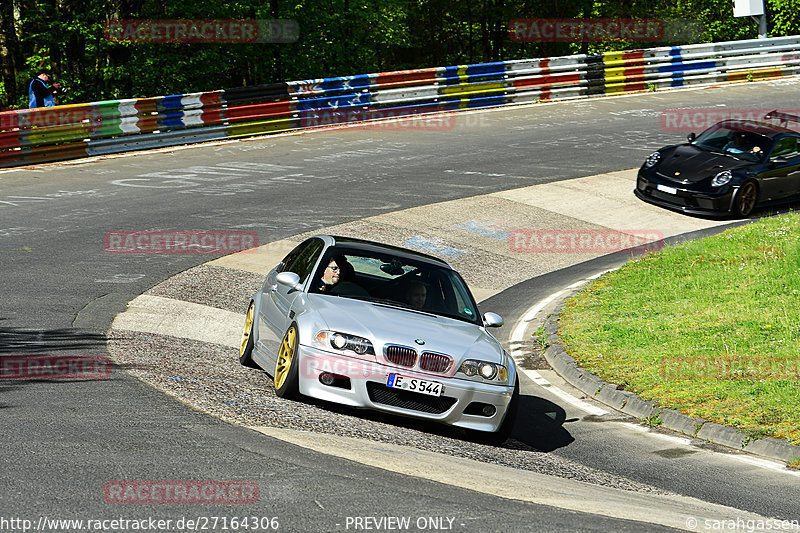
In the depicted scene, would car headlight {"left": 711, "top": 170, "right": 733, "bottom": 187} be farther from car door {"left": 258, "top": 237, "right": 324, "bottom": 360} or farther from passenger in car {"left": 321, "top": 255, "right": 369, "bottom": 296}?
passenger in car {"left": 321, "top": 255, "right": 369, "bottom": 296}

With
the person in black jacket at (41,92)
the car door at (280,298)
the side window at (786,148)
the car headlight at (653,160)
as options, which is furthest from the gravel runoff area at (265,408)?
the person in black jacket at (41,92)

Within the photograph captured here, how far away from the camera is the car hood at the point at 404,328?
8242mm

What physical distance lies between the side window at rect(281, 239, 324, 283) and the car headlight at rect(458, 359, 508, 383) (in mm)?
2002

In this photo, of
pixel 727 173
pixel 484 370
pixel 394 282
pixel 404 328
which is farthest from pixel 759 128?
pixel 404 328

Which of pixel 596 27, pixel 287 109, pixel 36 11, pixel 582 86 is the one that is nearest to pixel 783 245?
pixel 287 109

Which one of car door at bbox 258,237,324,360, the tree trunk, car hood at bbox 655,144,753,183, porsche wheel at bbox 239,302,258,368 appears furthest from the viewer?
the tree trunk

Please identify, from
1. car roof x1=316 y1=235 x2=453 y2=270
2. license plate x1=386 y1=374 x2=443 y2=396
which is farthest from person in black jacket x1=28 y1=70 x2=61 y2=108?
license plate x1=386 y1=374 x2=443 y2=396

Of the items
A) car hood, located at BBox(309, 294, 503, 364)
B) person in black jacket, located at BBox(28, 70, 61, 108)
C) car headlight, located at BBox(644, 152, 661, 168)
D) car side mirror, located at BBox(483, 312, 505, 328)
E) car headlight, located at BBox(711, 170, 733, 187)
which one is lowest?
car headlight, located at BBox(711, 170, 733, 187)

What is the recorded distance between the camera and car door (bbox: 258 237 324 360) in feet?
30.0

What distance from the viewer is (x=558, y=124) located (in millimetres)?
27406

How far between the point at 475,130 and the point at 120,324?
16.8m

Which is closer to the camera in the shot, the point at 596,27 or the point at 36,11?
the point at 36,11

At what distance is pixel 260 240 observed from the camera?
16766 millimetres

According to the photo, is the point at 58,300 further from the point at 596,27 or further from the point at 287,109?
the point at 596,27
